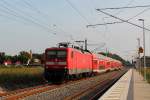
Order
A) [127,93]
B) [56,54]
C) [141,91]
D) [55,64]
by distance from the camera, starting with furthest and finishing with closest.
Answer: [56,54] → [55,64] → [141,91] → [127,93]

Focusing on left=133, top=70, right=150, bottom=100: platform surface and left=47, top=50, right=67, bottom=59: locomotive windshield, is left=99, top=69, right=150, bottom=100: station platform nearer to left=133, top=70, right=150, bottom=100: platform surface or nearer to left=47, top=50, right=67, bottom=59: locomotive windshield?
left=133, top=70, right=150, bottom=100: platform surface

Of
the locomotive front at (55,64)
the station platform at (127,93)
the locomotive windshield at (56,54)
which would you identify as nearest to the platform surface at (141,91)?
the station platform at (127,93)

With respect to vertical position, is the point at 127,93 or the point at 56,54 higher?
the point at 56,54

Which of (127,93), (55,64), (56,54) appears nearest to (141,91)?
(127,93)

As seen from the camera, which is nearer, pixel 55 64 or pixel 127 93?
pixel 127 93

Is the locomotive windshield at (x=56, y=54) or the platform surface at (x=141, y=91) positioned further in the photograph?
the locomotive windshield at (x=56, y=54)

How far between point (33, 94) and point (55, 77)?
10917mm

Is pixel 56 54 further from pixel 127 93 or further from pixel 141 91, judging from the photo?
pixel 127 93

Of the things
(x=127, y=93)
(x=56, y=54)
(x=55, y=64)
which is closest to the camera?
(x=127, y=93)

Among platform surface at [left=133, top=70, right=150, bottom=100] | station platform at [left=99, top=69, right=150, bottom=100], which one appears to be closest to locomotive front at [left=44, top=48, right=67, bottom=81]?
station platform at [left=99, top=69, right=150, bottom=100]

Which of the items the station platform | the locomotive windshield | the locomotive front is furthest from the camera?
the locomotive windshield

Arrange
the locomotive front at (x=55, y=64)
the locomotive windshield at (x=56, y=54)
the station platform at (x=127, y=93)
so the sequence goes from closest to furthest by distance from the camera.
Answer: the station platform at (x=127, y=93)
the locomotive front at (x=55, y=64)
the locomotive windshield at (x=56, y=54)

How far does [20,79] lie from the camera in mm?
36812

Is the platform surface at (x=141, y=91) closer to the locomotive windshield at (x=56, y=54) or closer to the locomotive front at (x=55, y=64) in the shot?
the locomotive front at (x=55, y=64)
